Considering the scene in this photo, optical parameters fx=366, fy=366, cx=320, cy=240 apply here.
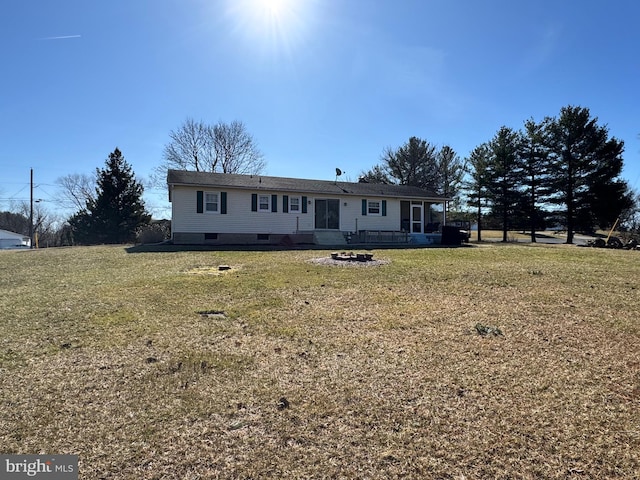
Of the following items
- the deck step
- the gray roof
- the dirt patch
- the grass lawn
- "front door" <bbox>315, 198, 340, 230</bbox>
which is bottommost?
the grass lawn

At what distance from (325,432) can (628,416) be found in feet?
7.14

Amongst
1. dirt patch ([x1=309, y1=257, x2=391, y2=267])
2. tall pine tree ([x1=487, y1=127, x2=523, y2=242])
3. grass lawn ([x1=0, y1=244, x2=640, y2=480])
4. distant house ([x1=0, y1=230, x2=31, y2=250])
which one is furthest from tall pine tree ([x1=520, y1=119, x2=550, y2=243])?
distant house ([x1=0, y1=230, x2=31, y2=250])

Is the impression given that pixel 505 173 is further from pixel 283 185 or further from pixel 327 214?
pixel 283 185

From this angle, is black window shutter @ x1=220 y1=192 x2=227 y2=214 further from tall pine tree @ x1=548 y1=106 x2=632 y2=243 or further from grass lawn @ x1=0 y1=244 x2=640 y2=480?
tall pine tree @ x1=548 y1=106 x2=632 y2=243

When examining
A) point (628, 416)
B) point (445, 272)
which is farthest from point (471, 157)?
point (628, 416)

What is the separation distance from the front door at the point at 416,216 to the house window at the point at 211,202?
11465mm

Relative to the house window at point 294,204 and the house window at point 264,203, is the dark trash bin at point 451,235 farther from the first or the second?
the house window at point 264,203

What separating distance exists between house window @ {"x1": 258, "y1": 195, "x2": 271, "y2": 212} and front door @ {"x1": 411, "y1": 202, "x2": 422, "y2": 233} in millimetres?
8981

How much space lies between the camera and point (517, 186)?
27969 millimetres

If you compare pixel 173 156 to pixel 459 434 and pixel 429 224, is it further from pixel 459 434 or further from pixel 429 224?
pixel 459 434

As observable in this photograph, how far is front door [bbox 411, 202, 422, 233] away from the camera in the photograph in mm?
22141

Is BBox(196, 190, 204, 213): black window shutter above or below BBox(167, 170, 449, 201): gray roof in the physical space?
below

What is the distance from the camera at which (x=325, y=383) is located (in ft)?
10.2

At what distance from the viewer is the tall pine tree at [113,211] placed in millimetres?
31750
